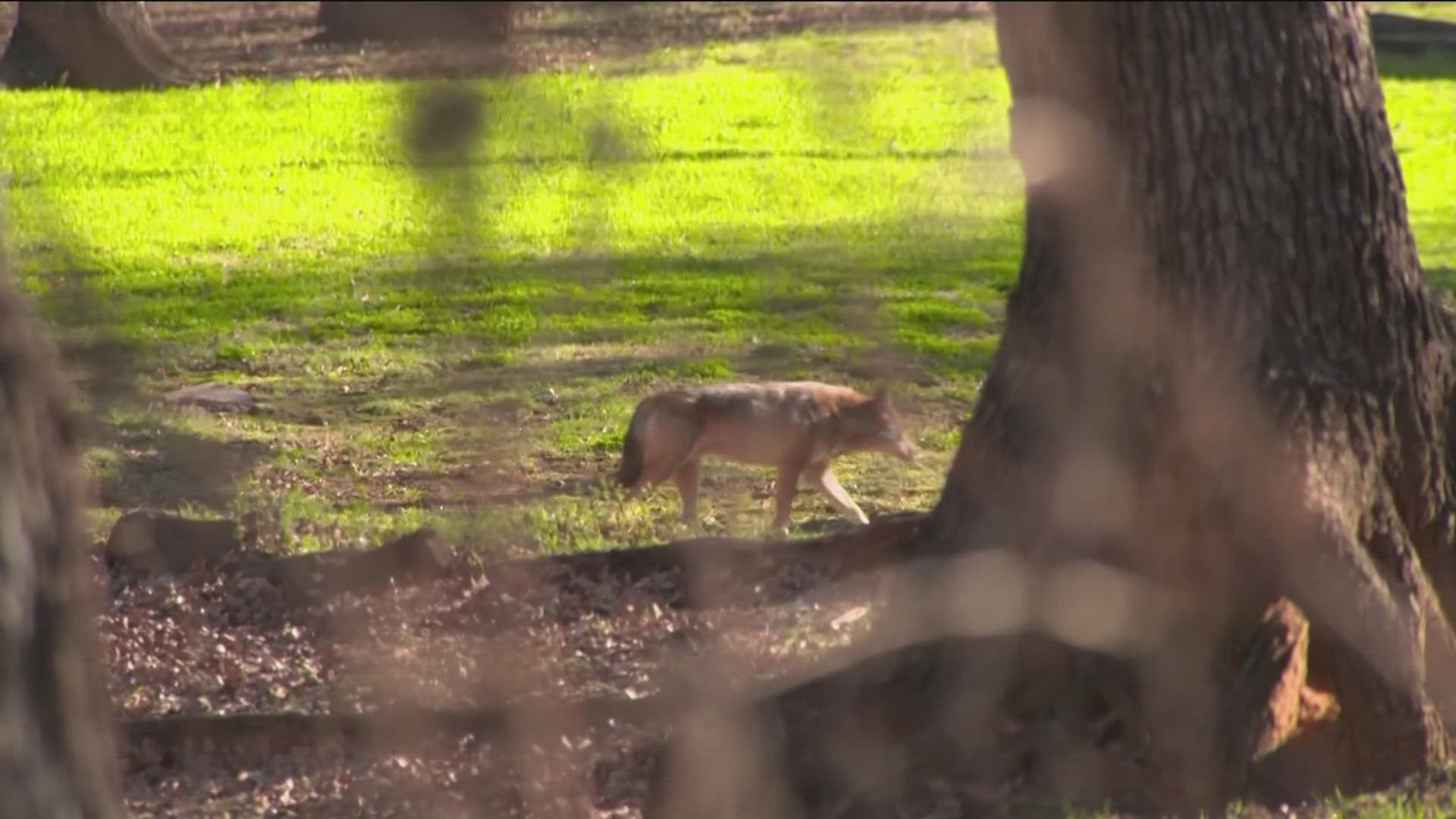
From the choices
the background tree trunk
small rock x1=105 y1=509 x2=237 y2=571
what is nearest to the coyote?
small rock x1=105 y1=509 x2=237 y2=571

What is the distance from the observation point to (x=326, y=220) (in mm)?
14969

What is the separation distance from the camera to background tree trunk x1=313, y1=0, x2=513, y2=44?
2684 millimetres

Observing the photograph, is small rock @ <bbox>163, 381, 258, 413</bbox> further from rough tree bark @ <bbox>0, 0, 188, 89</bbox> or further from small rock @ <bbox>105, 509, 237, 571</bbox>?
small rock @ <bbox>105, 509, 237, 571</bbox>

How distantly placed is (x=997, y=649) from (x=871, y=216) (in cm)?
890

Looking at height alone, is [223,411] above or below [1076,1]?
below

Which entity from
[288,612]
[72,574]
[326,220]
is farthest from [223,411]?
[72,574]

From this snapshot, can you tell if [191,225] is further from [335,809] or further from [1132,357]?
[1132,357]

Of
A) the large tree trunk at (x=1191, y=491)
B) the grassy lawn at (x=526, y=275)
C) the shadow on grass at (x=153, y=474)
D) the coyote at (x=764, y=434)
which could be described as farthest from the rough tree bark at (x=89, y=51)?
the large tree trunk at (x=1191, y=491)

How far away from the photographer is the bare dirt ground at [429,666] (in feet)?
19.7

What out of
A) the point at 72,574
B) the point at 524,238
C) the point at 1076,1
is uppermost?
the point at 1076,1

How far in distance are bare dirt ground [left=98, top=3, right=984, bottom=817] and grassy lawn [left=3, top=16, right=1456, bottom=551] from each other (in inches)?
16.3

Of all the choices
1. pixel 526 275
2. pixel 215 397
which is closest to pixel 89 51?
pixel 526 275

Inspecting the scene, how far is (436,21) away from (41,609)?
3.11 feet

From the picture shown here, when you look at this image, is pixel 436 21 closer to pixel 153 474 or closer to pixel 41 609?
pixel 41 609
